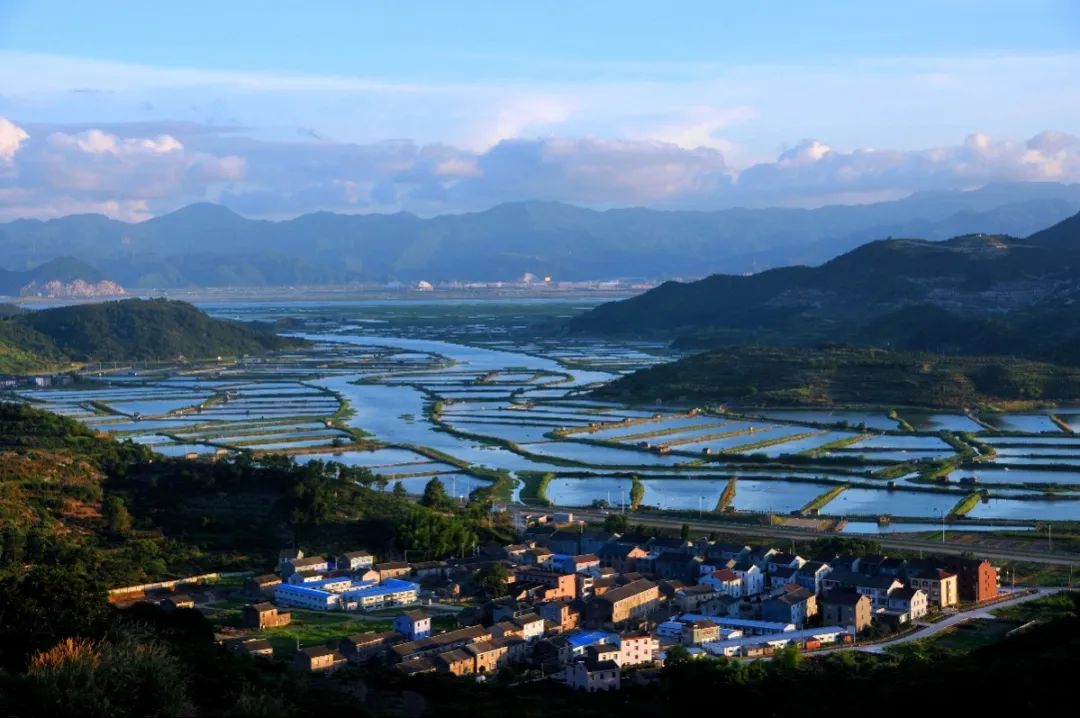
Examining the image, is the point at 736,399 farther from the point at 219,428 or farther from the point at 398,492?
the point at 398,492

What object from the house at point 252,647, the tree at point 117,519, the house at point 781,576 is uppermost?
the tree at point 117,519

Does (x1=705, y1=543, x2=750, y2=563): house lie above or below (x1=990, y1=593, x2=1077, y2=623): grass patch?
above

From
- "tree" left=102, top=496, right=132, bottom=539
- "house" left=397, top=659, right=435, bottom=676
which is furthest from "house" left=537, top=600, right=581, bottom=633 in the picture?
"tree" left=102, top=496, right=132, bottom=539

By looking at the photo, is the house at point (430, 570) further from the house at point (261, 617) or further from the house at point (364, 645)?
the house at point (364, 645)

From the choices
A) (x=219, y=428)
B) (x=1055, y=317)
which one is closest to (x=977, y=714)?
(x=219, y=428)

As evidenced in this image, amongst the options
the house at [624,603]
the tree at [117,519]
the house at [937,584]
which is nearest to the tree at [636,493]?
the house at [624,603]

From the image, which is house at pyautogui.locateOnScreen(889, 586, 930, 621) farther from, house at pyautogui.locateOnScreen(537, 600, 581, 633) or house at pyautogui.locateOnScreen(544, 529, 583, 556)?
house at pyautogui.locateOnScreen(544, 529, 583, 556)
